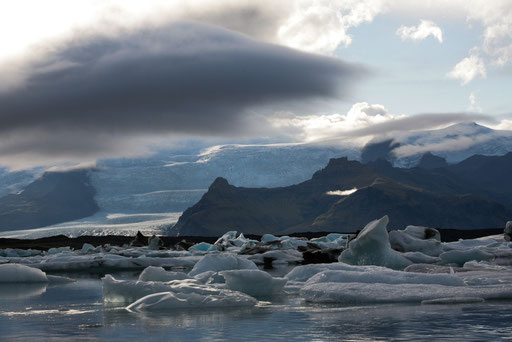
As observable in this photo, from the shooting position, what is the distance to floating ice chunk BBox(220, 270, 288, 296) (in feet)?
39.9

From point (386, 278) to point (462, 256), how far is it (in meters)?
8.74

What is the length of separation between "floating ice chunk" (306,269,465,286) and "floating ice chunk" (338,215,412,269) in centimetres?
478

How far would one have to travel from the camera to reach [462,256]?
19828 mm

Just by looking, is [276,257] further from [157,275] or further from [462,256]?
[157,275]

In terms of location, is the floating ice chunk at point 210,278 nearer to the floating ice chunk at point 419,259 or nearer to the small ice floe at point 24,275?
the small ice floe at point 24,275

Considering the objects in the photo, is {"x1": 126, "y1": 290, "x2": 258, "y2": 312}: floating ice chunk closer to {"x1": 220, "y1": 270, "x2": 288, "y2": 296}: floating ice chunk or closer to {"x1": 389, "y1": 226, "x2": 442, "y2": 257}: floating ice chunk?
A: {"x1": 220, "y1": 270, "x2": 288, "y2": 296}: floating ice chunk

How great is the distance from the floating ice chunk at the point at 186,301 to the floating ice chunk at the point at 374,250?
285 inches

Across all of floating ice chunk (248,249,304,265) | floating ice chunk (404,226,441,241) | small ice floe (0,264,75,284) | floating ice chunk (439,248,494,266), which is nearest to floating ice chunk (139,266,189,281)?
small ice floe (0,264,75,284)

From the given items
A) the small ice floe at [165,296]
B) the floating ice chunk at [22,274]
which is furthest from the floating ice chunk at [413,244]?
the small ice floe at [165,296]

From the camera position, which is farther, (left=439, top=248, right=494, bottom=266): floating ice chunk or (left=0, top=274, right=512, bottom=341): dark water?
(left=439, top=248, right=494, bottom=266): floating ice chunk

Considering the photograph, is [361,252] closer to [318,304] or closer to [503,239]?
[318,304]

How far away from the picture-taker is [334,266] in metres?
14.4

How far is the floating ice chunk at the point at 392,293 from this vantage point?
10.6 meters

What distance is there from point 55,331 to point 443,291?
20.7 ft
